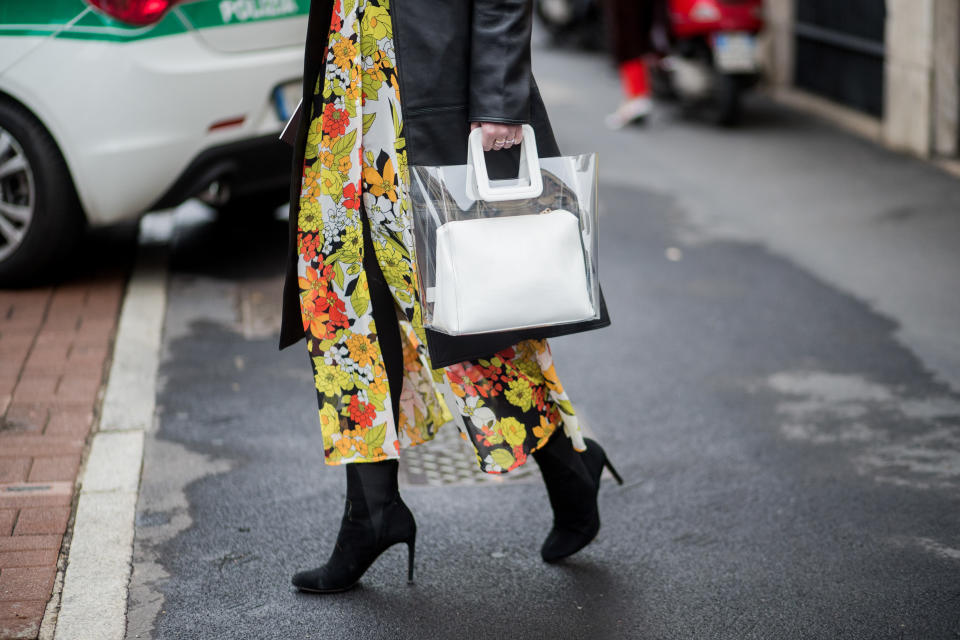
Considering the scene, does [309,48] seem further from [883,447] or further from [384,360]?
[883,447]

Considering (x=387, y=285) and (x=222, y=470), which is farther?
(x=222, y=470)

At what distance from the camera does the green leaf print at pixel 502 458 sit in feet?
9.53

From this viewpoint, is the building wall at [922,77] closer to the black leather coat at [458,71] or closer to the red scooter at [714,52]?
the red scooter at [714,52]

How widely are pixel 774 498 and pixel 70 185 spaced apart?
3.31 m

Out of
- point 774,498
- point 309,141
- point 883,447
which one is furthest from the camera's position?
point 883,447

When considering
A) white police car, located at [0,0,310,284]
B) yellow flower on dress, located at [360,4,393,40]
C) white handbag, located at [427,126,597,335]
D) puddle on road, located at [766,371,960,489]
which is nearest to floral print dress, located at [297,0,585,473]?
yellow flower on dress, located at [360,4,393,40]

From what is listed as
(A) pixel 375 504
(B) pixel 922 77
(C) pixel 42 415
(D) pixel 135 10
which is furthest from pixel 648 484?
(B) pixel 922 77

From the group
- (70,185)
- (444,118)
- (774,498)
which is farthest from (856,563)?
(70,185)

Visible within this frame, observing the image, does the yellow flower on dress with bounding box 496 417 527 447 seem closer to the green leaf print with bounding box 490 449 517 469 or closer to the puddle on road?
the green leaf print with bounding box 490 449 517 469

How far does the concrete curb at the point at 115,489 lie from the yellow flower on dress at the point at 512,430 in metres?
1.01

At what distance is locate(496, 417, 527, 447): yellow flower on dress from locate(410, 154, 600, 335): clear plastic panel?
367 millimetres

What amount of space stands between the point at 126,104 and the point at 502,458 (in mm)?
2958

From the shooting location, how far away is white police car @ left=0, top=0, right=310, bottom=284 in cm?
503

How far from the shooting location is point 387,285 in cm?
290
